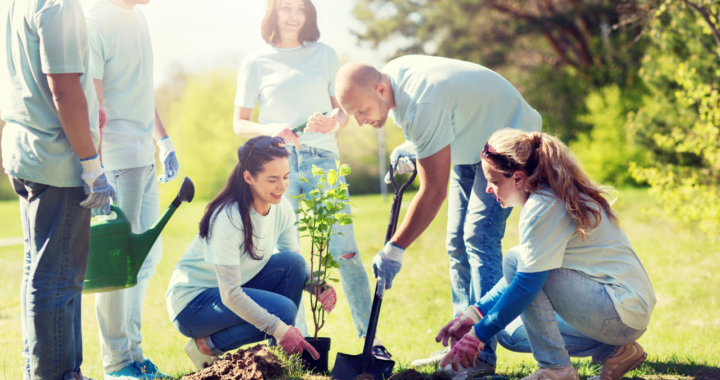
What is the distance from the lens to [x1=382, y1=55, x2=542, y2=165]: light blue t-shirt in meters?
2.38

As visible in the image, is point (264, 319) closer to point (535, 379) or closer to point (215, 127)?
point (535, 379)

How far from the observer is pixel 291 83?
3.00 meters

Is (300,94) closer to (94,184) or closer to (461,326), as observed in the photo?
(94,184)

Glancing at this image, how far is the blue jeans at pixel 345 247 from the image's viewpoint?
2973 millimetres

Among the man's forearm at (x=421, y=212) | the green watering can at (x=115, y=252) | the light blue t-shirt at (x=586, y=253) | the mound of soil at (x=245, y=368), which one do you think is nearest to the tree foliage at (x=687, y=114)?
the light blue t-shirt at (x=586, y=253)

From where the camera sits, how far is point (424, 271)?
19.4 feet

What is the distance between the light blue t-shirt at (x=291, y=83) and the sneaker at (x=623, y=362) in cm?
172

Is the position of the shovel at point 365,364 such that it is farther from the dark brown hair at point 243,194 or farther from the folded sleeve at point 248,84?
the folded sleeve at point 248,84

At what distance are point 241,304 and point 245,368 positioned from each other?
0.28 metres

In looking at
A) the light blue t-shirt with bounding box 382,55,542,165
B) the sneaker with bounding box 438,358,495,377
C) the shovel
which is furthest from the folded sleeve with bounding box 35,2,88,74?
the sneaker with bounding box 438,358,495,377

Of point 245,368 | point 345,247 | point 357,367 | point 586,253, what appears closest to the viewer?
point 586,253

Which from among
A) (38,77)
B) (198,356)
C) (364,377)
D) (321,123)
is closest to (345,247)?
(321,123)

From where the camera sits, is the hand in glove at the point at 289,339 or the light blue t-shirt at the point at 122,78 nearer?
the hand in glove at the point at 289,339

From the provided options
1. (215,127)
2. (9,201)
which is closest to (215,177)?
(215,127)
